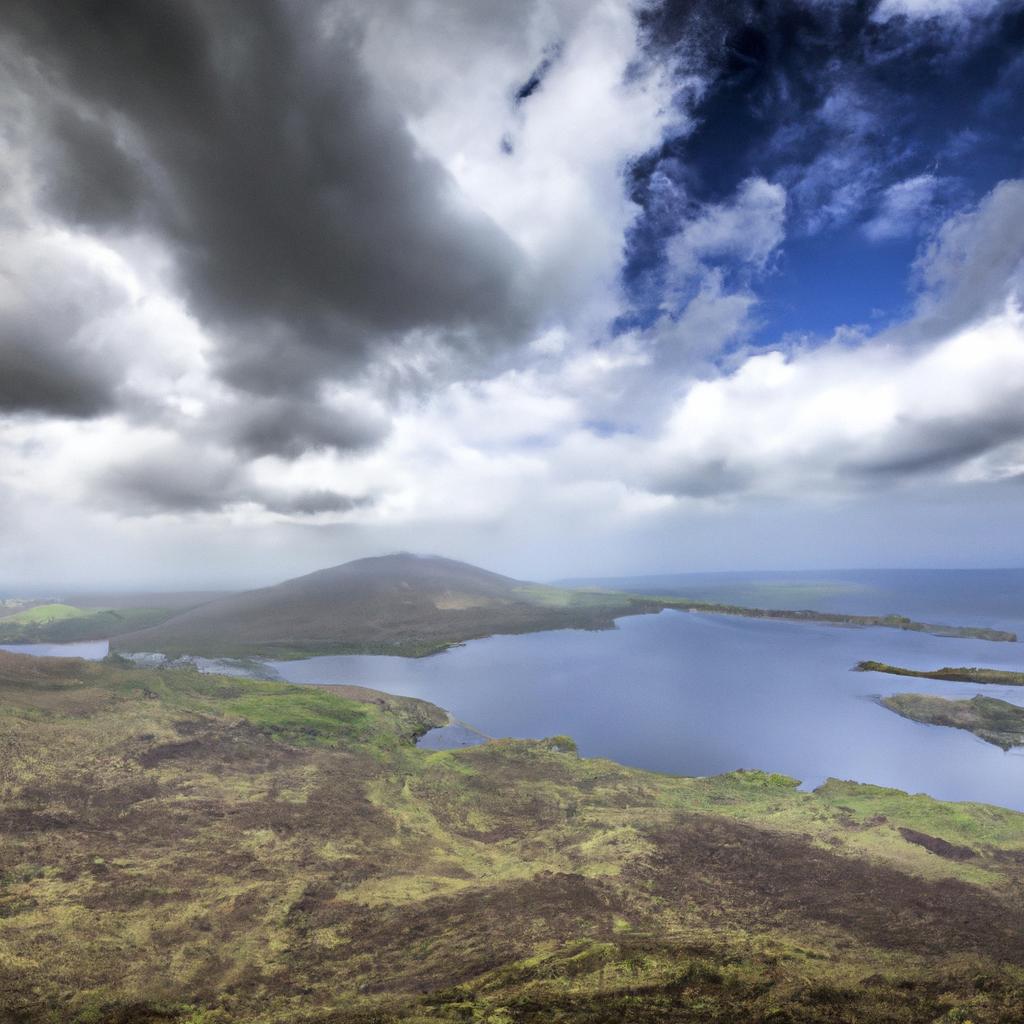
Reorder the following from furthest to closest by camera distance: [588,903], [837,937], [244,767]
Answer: [244,767]
[588,903]
[837,937]

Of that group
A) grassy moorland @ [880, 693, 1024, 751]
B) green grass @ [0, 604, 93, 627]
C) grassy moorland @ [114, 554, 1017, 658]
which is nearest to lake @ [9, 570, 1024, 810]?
grassy moorland @ [880, 693, 1024, 751]

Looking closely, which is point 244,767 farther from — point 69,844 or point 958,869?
point 958,869

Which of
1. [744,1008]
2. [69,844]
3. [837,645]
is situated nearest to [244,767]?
[69,844]

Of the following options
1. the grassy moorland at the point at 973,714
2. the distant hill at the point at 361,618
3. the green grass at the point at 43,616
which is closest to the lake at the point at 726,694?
the grassy moorland at the point at 973,714

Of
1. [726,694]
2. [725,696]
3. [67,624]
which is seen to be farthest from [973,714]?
[67,624]

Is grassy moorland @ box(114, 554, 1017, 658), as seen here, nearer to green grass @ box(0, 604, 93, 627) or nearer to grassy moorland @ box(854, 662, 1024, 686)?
green grass @ box(0, 604, 93, 627)
